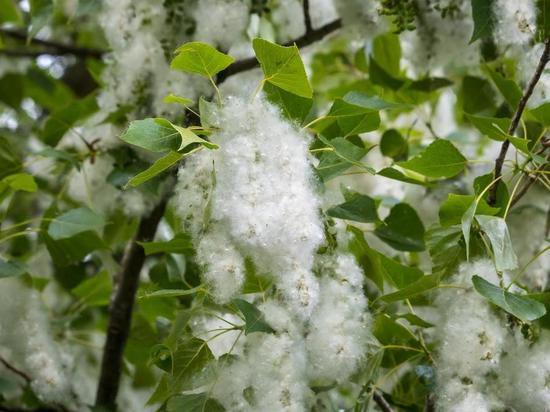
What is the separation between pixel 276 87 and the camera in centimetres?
131

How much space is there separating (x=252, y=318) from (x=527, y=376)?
1.41 feet

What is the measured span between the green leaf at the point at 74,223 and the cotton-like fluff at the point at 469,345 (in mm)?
642

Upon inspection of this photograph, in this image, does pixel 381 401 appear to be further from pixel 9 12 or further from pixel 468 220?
pixel 9 12

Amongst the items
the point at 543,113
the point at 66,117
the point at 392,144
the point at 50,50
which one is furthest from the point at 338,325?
the point at 50,50

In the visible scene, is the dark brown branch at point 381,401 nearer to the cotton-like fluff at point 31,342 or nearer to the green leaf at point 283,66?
the green leaf at point 283,66

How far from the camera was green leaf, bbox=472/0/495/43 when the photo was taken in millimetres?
1415

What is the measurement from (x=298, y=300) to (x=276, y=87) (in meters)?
0.34

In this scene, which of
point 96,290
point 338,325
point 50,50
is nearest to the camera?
point 338,325

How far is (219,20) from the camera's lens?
1.58m

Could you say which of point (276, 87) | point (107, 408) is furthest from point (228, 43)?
point (107, 408)

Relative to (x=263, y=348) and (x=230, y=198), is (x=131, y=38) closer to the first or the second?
(x=230, y=198)

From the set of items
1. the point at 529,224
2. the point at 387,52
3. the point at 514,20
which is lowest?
the point at 529,224

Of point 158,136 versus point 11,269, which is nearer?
point 158,136

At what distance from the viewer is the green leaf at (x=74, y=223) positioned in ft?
5.10
